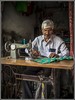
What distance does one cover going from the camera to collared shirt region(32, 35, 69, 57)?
3.55 m

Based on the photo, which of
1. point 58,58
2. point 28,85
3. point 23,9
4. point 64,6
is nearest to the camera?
point 58,58

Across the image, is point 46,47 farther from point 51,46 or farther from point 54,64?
point 54,64

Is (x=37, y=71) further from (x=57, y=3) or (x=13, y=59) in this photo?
(x=57, y=3)

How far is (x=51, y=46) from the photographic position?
3.67 meters

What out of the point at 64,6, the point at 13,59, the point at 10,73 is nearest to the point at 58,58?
the point at 13,59

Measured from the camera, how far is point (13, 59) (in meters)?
3.36

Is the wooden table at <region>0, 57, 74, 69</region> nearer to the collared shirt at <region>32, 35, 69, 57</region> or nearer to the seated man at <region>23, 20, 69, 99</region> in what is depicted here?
the seated man at <region>23, 20, 69, 99</region>

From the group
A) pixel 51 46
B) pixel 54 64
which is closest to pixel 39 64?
pixel 54 64

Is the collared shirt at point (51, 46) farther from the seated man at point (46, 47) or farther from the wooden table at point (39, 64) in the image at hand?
the wooden table at point (39, 64)

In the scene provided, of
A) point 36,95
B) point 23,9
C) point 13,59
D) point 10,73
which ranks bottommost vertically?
point 36,95

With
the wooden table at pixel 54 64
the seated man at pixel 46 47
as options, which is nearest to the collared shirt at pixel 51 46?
the seated man at pixel 46 47

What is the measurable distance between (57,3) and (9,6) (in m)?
1.19

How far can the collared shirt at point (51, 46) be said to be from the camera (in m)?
3.55

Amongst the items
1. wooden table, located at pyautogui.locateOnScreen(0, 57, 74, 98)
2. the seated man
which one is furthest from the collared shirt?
wooden table, located at pyautogui.locateOnScreen(0, 57, 74, 98)
